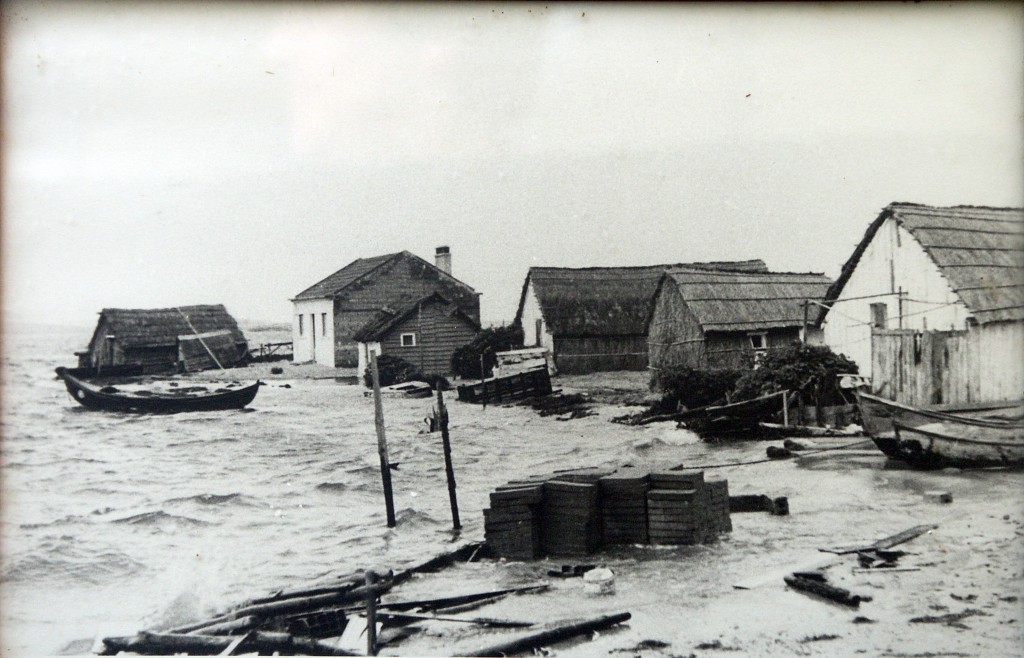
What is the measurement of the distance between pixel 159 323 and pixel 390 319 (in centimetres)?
175

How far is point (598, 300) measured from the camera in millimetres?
9789

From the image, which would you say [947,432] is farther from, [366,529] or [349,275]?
[349,275]

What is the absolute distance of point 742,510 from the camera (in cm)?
531

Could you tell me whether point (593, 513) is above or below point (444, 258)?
below

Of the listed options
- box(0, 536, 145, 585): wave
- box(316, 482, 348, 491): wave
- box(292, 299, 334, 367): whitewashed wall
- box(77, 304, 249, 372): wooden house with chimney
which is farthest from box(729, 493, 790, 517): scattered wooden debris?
box(0, 536, 145, 585): wave

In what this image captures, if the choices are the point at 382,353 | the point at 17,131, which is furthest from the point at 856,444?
the point at 17,131

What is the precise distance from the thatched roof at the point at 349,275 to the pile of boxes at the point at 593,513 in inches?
70.5

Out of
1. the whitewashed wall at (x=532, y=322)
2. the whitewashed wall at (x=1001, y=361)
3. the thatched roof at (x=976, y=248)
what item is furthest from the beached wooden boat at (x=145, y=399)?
the whitewashed wall at (x=1001, y=361)

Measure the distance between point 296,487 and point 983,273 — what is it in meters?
5.25

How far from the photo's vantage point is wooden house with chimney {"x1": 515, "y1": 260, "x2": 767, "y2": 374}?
752cm

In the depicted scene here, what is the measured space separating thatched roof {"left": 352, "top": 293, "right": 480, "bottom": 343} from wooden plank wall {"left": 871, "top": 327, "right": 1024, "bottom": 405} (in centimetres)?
359

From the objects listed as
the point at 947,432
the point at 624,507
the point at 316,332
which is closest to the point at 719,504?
the point at 624,507

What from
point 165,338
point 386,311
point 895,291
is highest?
point 895,291

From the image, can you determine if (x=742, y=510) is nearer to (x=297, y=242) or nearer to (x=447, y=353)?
(x=447, y=353)
